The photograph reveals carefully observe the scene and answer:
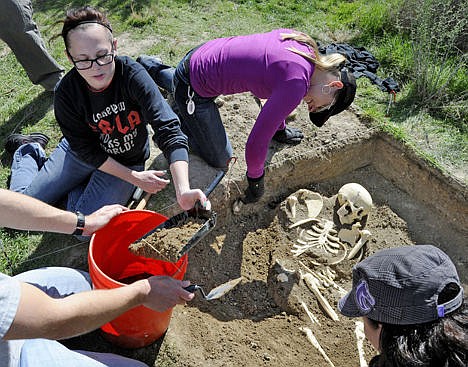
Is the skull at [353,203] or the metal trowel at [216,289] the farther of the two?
the skull at [353,203]

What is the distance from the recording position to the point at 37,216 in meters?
2.29

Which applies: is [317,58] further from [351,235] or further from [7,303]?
[7,303]

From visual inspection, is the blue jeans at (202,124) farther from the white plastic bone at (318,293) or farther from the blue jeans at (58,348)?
the blue jeans at (58,348)

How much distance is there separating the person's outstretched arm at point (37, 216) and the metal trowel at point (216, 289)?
0.61m

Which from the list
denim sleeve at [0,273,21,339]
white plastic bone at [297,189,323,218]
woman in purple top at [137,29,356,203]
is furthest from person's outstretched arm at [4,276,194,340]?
white plastic bone at [297,189,323,218]

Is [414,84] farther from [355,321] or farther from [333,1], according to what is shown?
[355,321]


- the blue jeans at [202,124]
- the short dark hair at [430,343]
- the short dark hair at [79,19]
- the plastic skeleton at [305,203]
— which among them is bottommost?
the plastic skeleton at [305,203]

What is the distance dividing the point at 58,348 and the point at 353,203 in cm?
236

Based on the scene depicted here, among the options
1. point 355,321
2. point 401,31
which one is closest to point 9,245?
point 355,321

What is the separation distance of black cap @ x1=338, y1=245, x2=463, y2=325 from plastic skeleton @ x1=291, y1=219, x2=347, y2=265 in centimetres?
175

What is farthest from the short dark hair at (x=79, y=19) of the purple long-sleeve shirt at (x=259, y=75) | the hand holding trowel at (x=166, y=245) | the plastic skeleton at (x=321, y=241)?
the plastic skeleton at (x=321, y=241)

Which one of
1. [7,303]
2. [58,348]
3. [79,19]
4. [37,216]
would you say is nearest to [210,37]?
[79,19]

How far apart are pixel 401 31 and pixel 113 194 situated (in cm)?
396

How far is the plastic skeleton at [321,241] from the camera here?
349 centimetres
